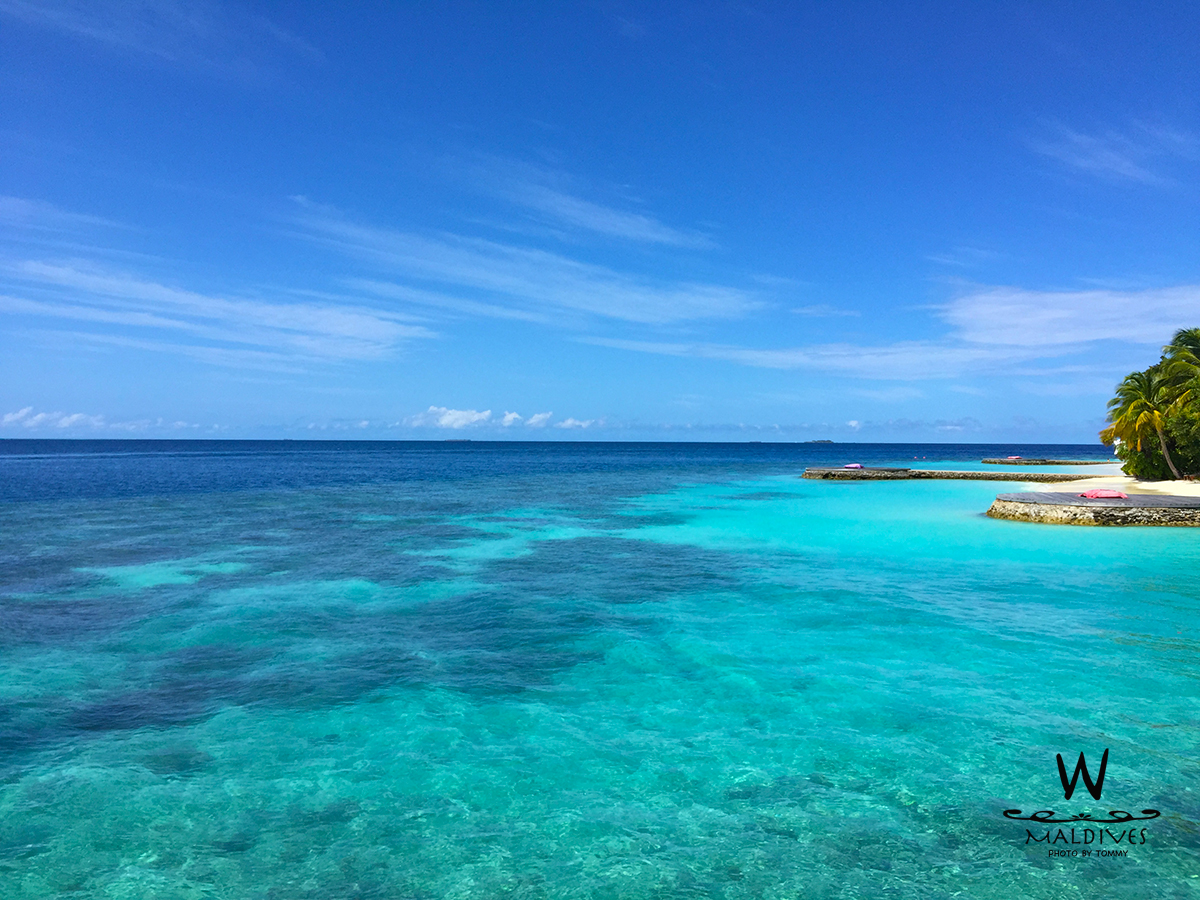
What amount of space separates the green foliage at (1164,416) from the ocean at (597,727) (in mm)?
27714

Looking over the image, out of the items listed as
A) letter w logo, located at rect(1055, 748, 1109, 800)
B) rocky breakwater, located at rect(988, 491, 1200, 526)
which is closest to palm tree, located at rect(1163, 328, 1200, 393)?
rocky breakwater, located at rect(988, 491, 1200, 526)

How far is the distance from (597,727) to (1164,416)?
169 feet

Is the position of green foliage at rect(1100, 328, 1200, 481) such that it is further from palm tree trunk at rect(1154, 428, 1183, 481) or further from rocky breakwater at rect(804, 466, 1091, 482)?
rocky breakwater at rect(804, 466, 1091, 482)

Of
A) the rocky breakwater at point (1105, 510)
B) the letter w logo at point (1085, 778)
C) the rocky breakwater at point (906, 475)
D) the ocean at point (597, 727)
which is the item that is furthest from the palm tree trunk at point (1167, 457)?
the letter w logo at point (1085, 778)

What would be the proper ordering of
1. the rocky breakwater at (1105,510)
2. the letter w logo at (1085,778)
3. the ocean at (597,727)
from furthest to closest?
the rocky breakwater at (1105,510)
the letter w logo at (1085,778)
the ocean at (597,727)

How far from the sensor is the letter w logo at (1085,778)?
27.3ft

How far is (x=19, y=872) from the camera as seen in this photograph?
22.5 ft

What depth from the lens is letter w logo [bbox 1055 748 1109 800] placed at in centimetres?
833

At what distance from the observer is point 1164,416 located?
45344 mm

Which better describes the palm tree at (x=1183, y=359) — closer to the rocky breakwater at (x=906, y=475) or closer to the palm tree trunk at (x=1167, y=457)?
the palm tree trunk at (x=1167, y=457)

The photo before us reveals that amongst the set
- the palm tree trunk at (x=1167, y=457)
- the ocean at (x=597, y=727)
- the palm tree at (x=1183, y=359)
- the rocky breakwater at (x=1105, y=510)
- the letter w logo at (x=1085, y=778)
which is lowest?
the ocean at (x=597, y=727)

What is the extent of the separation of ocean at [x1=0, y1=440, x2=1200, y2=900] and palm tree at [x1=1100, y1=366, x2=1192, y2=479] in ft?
89.7

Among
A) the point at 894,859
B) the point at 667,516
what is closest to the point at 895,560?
the point at 667,516

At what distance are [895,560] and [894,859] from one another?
19163 millimetres
